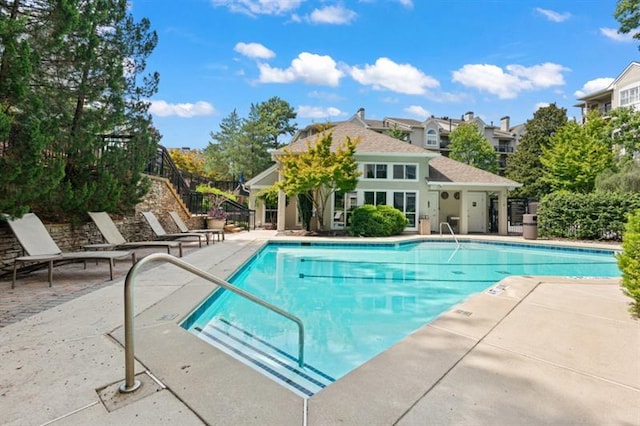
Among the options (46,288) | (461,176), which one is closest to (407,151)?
(461,176)

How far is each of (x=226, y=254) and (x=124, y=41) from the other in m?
7.30

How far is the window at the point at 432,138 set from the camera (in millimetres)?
40312

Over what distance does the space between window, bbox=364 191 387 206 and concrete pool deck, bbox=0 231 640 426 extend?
44.3 feet

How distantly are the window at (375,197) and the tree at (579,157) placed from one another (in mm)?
17404

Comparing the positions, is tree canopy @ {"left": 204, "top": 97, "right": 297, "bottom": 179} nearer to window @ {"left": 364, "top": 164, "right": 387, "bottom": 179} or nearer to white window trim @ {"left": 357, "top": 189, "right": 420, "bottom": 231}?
window @ {"left": 364, "top": 164, "right": 387, "bottom": 179}

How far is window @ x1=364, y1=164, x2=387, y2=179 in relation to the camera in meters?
17.7

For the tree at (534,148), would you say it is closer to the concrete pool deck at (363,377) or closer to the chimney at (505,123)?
the chimney at (505,123)

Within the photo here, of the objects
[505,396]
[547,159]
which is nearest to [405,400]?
[505,396]

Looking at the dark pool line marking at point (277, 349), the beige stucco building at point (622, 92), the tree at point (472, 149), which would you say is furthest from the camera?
the tree at point (472, 149)

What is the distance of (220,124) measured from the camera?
1673 inches

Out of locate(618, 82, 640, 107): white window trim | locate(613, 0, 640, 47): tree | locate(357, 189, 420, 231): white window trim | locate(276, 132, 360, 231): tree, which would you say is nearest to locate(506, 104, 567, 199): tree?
locate(618, 82, 640, 107): white window trim

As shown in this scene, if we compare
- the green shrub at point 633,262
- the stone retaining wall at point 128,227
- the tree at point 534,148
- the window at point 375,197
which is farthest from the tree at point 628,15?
the stone retaining wall at point 128,227

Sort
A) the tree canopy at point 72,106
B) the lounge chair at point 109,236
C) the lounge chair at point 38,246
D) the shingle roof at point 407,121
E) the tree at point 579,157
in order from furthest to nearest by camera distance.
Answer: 1. the shingle roof at point 407,121
2. the tree at point 579,157
3. the lounge chair at point 109,236
4. the lounge chair at point 38,246
5. the tree canopy at point 72,106

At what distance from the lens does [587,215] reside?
1480 centimetres
